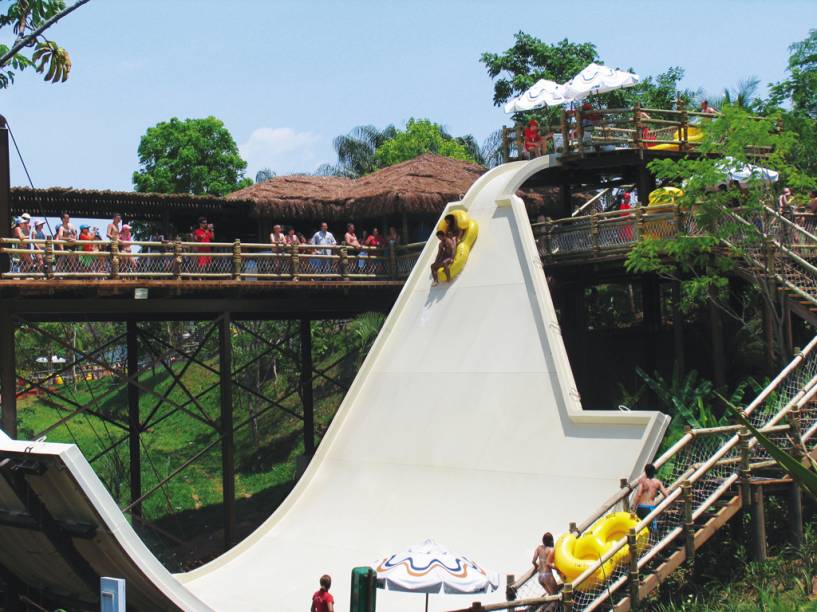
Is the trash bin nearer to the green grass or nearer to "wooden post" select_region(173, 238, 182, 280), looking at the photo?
"wooden post" select_region(173, 238, 182, 280)

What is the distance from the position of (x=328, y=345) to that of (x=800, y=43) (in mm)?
20222

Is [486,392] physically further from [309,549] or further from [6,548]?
[6,548]

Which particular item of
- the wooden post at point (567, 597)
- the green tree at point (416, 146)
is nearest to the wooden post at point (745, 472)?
the wooden post at point (567, 597)

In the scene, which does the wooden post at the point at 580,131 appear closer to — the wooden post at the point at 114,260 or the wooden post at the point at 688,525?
the wooden post at the point at 114,260

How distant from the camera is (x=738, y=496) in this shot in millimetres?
14203

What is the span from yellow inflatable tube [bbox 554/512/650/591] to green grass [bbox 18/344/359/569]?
1593cm

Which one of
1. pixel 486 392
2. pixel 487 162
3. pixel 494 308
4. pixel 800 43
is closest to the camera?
pixel 486 392

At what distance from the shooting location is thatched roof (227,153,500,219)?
2611cm

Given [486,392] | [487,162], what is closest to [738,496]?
[486,392]

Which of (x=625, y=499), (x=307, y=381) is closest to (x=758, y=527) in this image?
(x=625, y=499)

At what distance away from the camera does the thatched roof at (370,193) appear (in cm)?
2611

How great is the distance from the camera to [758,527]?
558 inches

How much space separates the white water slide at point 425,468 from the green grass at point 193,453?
A: 9.73m

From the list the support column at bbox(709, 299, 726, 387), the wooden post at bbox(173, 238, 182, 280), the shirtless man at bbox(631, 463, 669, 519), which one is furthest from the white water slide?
the wooden post at bbox(173, 238, 182, 280)
